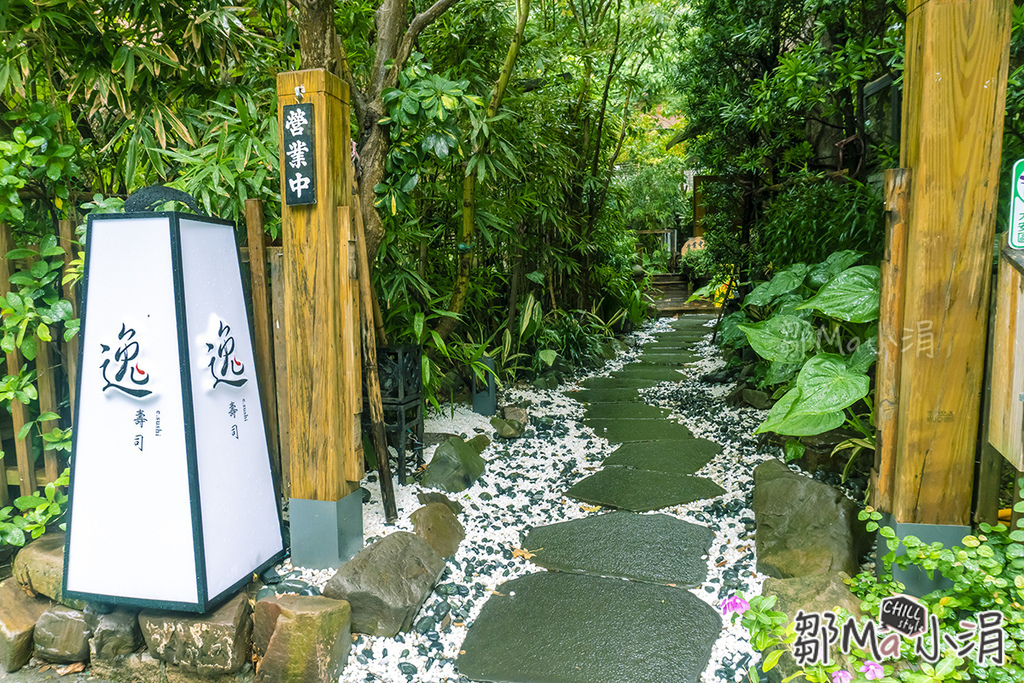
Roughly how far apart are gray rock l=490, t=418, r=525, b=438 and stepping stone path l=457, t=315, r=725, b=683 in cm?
64

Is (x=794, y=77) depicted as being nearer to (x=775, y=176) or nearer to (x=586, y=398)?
(x=775, y=176)

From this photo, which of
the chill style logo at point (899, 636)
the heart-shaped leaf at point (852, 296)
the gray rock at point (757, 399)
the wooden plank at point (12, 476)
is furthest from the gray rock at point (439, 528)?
the gray rock at point (757, 399)

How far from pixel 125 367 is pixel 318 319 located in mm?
594

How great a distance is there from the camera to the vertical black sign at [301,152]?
198 cm

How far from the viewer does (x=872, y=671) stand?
4.84 ft

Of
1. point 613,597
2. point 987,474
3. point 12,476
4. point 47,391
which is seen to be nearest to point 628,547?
point 613,597

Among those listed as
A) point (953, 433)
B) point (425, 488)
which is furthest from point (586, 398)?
A: point (953, 433)

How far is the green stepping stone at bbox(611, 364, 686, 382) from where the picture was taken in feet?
18.5

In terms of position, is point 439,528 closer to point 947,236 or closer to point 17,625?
point 17,625

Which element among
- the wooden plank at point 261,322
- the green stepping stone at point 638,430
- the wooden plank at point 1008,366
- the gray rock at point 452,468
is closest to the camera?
the wooden plank at point 1008,366

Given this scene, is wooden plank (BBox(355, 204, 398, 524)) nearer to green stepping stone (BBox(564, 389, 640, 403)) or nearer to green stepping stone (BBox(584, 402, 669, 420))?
green stepping stone (BBox(584, 402, 669, 420))

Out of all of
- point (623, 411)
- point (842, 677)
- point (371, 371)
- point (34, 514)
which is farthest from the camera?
point (623, 411)

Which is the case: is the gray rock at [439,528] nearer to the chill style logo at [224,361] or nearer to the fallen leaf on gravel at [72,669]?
the chill style logo at [224,361]

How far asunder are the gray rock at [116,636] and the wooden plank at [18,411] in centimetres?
75
